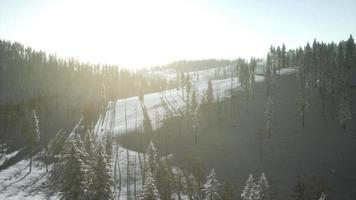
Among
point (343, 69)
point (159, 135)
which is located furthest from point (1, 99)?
point (343, 69)

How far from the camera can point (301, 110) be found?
11594 cm

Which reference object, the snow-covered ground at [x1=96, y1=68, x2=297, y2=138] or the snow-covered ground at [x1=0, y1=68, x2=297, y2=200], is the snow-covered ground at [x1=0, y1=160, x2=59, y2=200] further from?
the snow-covered ground at [x1=96, y1=68, x2=297, y2=138]

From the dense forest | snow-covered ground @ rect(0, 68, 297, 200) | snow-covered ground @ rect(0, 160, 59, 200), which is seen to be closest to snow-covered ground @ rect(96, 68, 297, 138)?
snow-covered ground @ rect(0, 68, 297, 200)

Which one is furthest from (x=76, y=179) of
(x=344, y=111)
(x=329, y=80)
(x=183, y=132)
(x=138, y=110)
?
(x=329, y=80)

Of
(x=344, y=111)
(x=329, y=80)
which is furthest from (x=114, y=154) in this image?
(x=329, y=80)

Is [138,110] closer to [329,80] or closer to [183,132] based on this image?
[183,132]

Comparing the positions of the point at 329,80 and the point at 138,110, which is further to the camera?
the point at 138,110

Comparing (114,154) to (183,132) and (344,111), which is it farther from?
(344,111)

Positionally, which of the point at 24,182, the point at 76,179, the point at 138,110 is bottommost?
the point at 24,182

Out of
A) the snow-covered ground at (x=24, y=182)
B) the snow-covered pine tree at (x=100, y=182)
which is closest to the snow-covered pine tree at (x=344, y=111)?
the snow-covered ground at (x=24, y=182)

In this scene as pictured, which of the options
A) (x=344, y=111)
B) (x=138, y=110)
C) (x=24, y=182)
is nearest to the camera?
(x=24, y=182)

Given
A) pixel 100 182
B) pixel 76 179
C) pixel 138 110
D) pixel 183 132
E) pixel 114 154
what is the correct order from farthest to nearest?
Result: pixel 138 110 < pixel 183 132 < pixel 114 154 < pixel 76 179 < pixel 100 182

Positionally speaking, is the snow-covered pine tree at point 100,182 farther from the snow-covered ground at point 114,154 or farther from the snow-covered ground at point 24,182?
the snow-covered ground at point 24,182

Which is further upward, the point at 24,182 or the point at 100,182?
the point at 100,182
